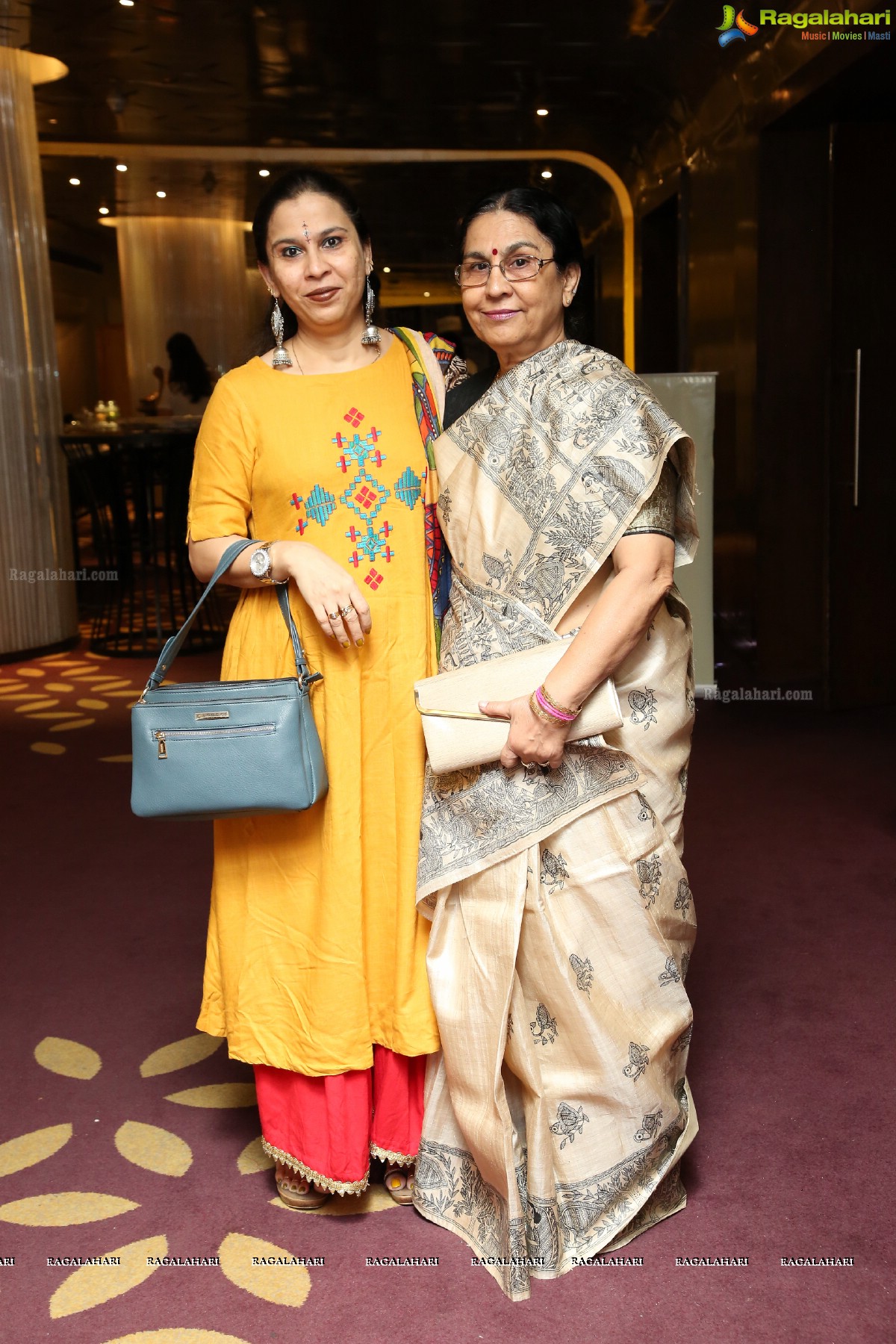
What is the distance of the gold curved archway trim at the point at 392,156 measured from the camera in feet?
26.1

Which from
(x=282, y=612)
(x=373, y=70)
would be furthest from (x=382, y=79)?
(x=282, y=612)

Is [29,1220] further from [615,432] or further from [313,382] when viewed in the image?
[615,432]

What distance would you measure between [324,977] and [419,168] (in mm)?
7903

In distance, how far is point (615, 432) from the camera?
154 cm

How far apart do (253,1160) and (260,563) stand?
102 cm

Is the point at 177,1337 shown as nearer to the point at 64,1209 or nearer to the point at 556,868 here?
the point at 64,1209

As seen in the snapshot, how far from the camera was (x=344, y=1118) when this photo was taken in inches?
69.4

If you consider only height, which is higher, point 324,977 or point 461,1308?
point 324,977

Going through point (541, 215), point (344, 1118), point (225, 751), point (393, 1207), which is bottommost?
point (393, 1207)

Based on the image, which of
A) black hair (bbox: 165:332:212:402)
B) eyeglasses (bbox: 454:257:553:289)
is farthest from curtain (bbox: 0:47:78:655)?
eyeglasses (bbox: 454:257:553:289)

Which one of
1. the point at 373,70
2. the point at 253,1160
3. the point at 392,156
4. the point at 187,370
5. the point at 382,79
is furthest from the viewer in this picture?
the point at 187,370

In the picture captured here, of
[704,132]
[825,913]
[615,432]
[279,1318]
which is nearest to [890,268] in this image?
[704,132]

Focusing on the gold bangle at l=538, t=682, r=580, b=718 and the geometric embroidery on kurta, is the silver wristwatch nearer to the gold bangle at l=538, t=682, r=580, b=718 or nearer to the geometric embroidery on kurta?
the geometric embroidery on kurta

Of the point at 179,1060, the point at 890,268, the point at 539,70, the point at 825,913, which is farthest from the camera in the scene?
the point at 539,70
